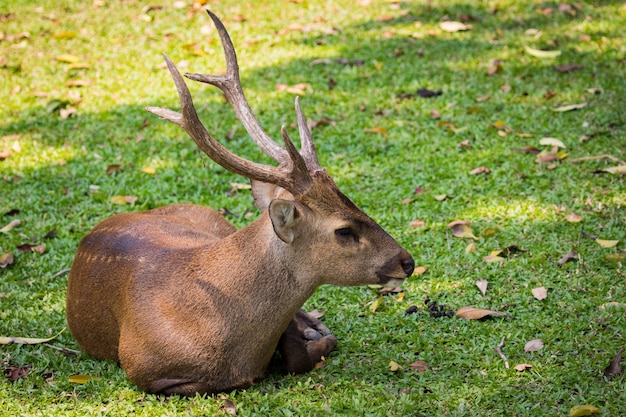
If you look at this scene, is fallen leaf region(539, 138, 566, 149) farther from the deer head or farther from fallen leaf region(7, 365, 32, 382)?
fallen leaf region(7, 365, 32, 382)

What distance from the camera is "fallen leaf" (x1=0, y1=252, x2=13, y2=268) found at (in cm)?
575

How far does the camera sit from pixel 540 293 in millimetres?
5023

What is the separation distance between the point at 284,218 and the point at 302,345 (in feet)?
2.91

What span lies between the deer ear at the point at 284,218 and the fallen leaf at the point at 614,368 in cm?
174

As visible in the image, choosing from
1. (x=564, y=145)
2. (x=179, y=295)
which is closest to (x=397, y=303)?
(x=179, y=295)

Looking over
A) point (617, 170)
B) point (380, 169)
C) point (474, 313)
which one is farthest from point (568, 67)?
Answer: point (474, 313)

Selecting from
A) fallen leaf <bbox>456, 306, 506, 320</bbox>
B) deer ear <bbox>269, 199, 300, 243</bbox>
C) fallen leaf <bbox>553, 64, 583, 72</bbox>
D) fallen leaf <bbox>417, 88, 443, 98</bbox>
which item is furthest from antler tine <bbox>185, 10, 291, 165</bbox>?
fallen leaf <bbox>553, 64, 583, 72</bbox>

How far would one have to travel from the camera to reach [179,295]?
13.8 ft

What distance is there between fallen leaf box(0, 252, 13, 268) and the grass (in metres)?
0.10

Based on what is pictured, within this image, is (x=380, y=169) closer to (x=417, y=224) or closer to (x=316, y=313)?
(x=417, y=224)

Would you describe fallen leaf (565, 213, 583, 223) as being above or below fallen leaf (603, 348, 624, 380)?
below

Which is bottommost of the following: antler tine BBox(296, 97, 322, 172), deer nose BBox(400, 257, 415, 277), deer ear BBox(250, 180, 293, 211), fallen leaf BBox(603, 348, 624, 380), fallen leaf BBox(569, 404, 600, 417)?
fallen leaf BBox(603, 348, 624, 380)

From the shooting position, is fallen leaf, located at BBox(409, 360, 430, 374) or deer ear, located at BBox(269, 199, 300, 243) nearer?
deer ear, located at BBox(269, 199, 300, 243)

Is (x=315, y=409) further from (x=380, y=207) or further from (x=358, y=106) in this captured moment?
(x=358, y=106)
